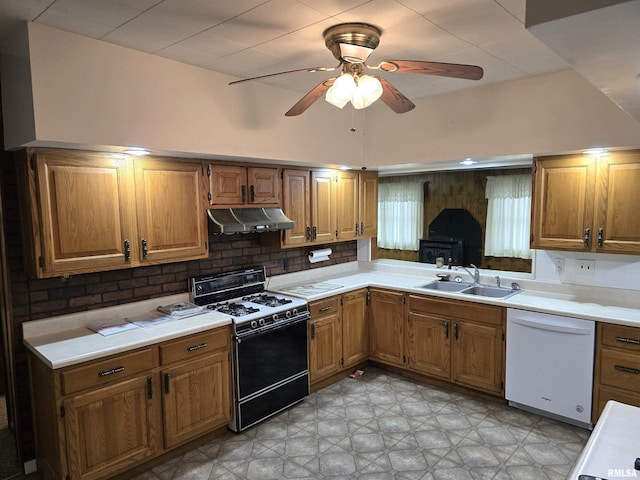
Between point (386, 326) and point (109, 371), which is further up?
point (109, 371)

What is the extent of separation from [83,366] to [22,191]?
3.66 feet

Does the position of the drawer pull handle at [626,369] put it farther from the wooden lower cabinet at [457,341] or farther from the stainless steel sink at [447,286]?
the stainless steel sink at [447,286]

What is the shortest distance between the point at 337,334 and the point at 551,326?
1.79 m

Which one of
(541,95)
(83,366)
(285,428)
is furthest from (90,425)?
(541,95)

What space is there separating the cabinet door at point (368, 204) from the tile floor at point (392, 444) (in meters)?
1.83

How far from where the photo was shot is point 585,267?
3.60m

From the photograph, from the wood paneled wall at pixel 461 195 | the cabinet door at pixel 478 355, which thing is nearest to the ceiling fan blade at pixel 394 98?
Answer: the cabinet door at pixel 478 355

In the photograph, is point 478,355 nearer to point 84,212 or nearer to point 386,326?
point 386,326

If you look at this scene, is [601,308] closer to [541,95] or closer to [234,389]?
[541,95]

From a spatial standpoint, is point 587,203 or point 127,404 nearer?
point 127,404

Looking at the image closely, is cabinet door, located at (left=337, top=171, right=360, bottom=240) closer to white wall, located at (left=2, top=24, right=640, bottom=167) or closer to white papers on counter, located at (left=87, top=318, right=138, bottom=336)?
white wall, located at (left=2, top=24, right=640, bottom=167)

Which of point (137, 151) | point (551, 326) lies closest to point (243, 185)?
point (137, 151)

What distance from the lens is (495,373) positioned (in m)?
3.59

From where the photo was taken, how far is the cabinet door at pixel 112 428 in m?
2.44
